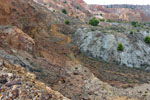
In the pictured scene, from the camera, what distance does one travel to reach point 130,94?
12602 mm

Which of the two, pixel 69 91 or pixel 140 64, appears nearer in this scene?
pixel 69 91

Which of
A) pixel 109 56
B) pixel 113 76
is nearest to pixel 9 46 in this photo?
pixel 113 76

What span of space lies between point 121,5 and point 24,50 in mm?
142809

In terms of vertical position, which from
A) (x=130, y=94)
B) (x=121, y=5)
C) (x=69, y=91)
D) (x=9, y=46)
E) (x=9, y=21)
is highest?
(x=121, y=5)

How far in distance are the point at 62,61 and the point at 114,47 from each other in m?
8.97

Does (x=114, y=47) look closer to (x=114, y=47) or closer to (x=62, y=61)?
(x=114, y=47)

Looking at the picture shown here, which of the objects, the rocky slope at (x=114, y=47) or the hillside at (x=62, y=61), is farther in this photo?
the rocky slope at (x=114, y=47)

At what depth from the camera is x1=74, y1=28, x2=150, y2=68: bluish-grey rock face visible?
1966 centimetres

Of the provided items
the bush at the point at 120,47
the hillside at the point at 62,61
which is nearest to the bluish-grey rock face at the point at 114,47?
the hillside at the point at 62,61

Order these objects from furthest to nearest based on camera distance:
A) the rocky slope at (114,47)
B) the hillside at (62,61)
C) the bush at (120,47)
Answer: the bush at (120,47), the rocky slope at (114,47), the hillside at (62,61)

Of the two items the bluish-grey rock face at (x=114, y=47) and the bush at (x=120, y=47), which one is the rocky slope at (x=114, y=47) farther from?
the bush at (x=120, y=47)

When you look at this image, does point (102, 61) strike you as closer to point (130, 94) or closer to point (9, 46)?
point (130, 94)

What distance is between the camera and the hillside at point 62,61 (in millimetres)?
6876

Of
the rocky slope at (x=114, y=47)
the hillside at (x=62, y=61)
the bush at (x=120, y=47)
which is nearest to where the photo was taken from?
the hillside at (x=62, y=61)
